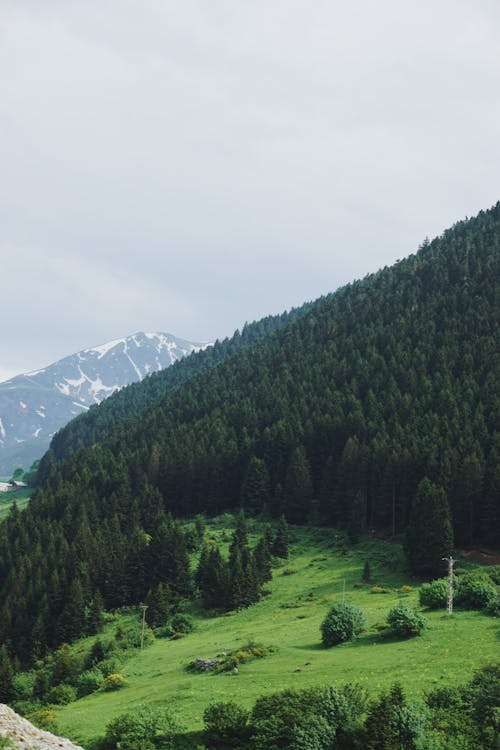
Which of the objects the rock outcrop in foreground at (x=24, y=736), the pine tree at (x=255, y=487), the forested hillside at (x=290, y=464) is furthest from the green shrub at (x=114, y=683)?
the pine tree at (x=255, y=487)

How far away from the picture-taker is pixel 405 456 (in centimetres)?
11288

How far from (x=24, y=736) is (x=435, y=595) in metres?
42.0

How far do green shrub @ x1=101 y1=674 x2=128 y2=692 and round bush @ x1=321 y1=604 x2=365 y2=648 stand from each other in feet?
69.0

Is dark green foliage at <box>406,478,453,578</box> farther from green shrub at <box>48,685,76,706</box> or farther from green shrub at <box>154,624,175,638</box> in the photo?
green shrub at <box>48,685,76,706</box>

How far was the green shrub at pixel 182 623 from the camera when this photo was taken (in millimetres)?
80375

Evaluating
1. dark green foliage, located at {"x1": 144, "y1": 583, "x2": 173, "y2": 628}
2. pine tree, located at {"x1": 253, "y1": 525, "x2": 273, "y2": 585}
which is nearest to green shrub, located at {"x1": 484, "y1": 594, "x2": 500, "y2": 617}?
pine tree, located at {"x1": 253, "y1": 525, "x2": 273, "y2": 585}

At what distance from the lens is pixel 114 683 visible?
2377 inches

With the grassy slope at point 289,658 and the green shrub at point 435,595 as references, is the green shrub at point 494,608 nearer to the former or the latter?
the grassy slope at point 289,658

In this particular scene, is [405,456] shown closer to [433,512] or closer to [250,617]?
[433,512]

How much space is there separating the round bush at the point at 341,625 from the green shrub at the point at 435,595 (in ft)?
27.8

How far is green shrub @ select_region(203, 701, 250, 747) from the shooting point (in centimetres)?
3562

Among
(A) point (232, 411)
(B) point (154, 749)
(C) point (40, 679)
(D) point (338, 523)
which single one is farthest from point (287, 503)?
(B) point (154, 749)

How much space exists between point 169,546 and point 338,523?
37852 millimetres

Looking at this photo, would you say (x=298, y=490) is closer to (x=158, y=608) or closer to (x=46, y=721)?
(x=158, y=608)
